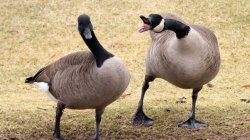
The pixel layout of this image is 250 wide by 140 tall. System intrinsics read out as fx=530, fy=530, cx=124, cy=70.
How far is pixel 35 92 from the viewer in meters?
11.0

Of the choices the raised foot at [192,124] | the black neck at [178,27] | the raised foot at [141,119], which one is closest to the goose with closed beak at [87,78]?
the black neck at [178,27]

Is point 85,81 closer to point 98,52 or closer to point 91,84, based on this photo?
point 91,84

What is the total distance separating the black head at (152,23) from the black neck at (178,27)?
0.09 metres

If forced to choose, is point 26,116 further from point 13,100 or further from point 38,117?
point 13,100

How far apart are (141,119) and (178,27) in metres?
1.84

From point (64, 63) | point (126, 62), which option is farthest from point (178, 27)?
point (126, 62)

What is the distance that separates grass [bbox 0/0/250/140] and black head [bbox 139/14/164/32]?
162 centimetres

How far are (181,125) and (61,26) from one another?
25.2 feet

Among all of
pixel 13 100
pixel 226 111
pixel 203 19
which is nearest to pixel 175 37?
pixel 226 111

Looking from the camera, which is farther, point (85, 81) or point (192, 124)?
point (192, 124)

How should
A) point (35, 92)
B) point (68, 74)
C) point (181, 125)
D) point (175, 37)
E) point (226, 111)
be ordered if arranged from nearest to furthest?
1. point (68, 74)
2. point (175, 37)
3. point (181, 125)
4. point (226, 111)
5. point (35, 92)

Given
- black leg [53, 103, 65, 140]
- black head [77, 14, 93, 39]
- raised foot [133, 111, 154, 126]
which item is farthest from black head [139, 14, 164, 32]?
raised foot [133, 111, 154, 126]

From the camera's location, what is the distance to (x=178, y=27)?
7.27 meters

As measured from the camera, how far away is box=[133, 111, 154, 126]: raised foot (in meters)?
8.36
